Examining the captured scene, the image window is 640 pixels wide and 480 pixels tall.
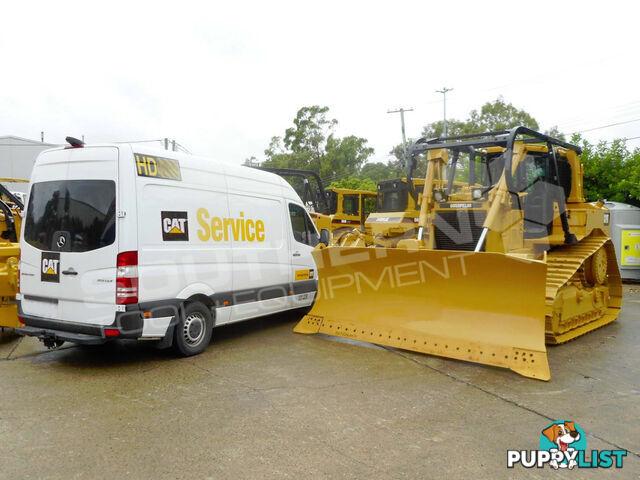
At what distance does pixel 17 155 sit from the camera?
30828 mm

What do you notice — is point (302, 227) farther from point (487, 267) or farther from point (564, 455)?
point (564, 455)

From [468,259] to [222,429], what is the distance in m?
3.34

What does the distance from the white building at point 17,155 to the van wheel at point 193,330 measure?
29011mm

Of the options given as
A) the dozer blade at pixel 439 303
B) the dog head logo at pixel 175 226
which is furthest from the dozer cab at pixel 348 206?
the dog head logo at pixel 175 226

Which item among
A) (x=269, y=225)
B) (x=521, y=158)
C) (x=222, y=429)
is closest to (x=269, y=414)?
(x=222, y=429)

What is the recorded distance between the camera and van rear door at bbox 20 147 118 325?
5113mm

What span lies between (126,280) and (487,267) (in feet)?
13.0

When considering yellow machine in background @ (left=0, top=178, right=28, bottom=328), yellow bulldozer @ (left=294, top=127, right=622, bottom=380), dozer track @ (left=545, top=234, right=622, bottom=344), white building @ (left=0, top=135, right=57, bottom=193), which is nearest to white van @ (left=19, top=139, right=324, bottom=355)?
yellow machine in background @ (left=0, top=178, right=28, bottom=328)

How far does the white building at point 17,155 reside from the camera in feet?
99.3

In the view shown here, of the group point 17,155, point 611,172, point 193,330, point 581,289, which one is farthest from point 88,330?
point 17,155

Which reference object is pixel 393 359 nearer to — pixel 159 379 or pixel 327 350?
pixel 327 350

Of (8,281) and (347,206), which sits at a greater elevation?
(347,206)

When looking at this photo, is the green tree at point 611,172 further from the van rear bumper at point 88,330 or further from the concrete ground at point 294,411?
the van rear bumper at point 88,330

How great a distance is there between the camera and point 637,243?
13.1 meters
